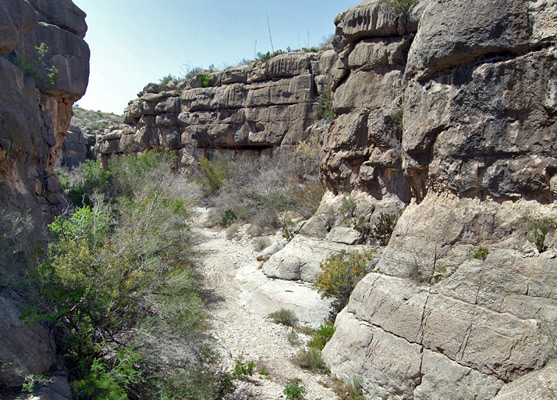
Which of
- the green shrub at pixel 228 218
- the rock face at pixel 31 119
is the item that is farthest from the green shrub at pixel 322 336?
the green shrub at pixel 228 218

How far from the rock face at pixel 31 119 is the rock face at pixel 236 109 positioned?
1009cm

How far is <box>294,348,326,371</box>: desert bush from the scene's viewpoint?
22.0ft

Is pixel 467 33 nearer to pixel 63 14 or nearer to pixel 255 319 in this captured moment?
pixel 255 319

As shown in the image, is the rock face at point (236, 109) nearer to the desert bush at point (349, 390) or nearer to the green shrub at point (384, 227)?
the green shrub at point (384, 227)

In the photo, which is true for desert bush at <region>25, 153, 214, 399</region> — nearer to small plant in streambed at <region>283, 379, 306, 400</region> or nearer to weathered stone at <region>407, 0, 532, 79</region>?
small plant in streambed at <region>283, 379, 306, 400</region>

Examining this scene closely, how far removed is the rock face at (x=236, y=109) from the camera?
19.7 meters

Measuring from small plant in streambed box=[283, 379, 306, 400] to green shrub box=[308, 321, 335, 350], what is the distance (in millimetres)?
1370

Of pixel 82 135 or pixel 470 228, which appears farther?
pixel 82 135

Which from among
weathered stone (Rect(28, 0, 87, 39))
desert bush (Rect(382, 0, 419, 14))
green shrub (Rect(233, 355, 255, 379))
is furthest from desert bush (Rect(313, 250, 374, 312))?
weathered stone (Rect(28, 0, 87, 39))

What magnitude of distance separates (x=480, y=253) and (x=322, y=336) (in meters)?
3.48

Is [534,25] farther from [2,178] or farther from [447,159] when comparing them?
[2,178]

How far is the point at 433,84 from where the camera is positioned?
6.21 m

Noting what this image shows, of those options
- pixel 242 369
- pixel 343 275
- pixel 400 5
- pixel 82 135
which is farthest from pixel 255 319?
pixel 82 135

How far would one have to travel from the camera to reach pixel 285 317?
8.57 m
